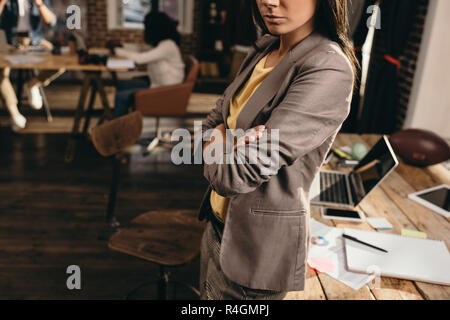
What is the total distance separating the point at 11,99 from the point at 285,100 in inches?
187

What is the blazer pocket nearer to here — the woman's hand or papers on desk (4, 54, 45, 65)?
the woman's hand

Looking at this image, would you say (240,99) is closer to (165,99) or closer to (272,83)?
(272,83)

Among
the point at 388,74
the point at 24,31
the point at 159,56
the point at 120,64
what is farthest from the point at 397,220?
the point at 24,31

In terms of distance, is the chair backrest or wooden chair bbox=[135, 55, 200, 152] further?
the chair backrest

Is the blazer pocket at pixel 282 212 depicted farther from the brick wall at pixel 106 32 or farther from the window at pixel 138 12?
the window at pixel 138 12

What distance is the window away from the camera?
732 centimetres

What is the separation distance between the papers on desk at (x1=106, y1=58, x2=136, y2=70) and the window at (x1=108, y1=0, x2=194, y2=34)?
3.48 m

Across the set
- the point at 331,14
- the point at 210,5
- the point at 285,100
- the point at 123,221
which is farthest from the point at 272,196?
the point at 210,5

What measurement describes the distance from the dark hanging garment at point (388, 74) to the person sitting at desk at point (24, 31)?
3.66 m

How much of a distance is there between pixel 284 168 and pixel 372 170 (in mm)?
981

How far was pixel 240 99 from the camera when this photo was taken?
3.46 feet

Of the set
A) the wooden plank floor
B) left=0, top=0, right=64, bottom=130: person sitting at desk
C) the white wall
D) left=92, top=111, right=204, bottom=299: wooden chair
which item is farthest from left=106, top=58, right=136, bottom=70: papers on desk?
the white wall

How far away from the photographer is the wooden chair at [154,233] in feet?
5.43
